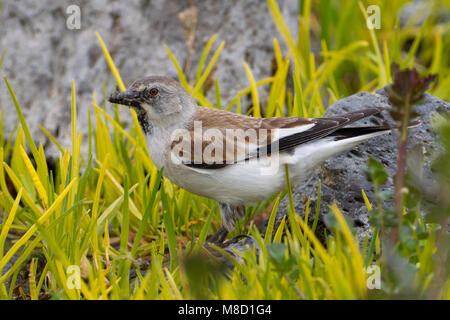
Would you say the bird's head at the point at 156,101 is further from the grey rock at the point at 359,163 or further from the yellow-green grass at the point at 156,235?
the grey rock at the point at 359,163

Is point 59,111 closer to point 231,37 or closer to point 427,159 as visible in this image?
point 231,37

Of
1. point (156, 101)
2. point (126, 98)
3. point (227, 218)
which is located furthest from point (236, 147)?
point (126, 98)

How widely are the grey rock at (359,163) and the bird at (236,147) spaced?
13cm

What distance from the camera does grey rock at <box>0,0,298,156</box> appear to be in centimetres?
476

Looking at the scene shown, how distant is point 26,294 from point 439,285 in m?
2.06

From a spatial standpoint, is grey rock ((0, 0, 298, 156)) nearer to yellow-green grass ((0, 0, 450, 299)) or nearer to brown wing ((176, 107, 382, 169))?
yellow-green grass ((0, 0, 450, 299))

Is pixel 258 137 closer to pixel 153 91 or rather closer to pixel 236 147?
pixel 236 147

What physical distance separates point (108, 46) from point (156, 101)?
1692mm

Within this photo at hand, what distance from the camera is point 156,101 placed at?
343 centimetres

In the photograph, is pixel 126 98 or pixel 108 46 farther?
pixel 108 46

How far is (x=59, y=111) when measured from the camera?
471 cm

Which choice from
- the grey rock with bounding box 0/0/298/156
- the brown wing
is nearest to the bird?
the brown wing

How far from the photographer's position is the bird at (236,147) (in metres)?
3.18

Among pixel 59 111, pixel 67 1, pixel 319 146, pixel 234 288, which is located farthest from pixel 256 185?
pixel 67 1
